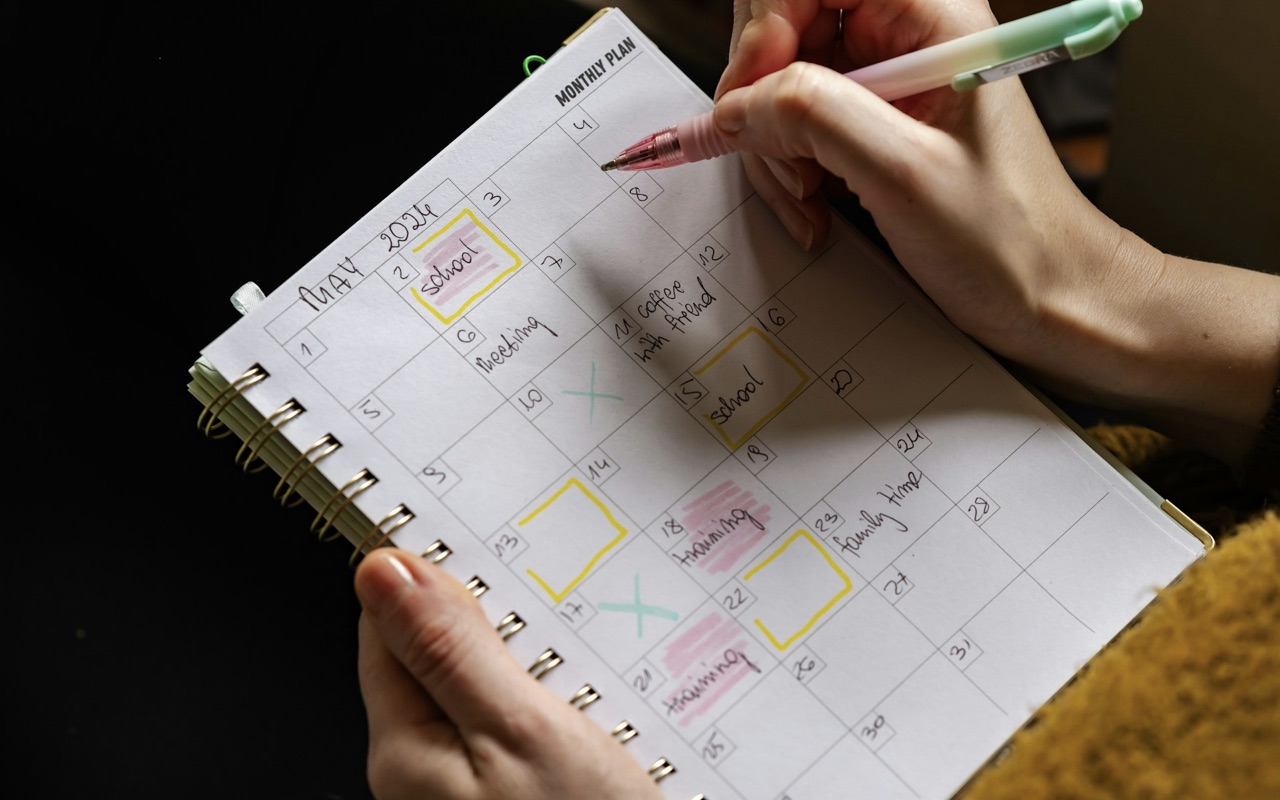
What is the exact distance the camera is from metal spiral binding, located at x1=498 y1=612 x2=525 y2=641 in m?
0.56

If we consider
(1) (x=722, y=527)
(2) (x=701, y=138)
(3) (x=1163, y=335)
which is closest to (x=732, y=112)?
(2) (x=701, y=138)

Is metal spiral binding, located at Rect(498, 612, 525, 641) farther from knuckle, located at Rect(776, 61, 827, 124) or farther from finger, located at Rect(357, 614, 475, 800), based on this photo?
knuckle, located at Rect(776, 61, 827, 124)

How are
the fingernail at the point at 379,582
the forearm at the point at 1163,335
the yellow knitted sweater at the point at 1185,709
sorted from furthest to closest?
1. the forearm at the point at 1163,335
2. the fingernail at the point at 379,582
3. the yellow knitted sweater at the point at 1185,709

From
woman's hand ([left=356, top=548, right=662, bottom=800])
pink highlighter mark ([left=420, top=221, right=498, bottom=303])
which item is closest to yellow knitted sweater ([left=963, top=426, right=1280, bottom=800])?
woman's hand ([left=356, top=548, right=662, bottom=800])

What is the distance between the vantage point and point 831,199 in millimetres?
747

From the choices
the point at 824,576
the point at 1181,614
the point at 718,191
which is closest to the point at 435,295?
the point at 718,191

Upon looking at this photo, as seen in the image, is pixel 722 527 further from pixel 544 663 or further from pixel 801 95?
pixel 801 95

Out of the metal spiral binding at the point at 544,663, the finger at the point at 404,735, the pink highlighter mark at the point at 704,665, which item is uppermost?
the finger at the point at 404,735

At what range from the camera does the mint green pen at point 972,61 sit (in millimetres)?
500

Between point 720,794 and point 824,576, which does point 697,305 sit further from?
point 720,794

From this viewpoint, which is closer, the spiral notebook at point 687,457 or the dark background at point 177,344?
the spiral notebook at point 687,457

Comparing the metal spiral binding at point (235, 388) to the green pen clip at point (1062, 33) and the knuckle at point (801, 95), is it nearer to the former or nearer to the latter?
the knuckle at point (801, 95)

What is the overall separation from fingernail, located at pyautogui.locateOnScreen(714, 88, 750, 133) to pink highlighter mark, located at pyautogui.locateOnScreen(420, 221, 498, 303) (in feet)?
0.59

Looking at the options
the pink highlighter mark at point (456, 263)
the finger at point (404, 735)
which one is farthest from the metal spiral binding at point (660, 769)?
the pink highlighter mark at point (456, 263)
